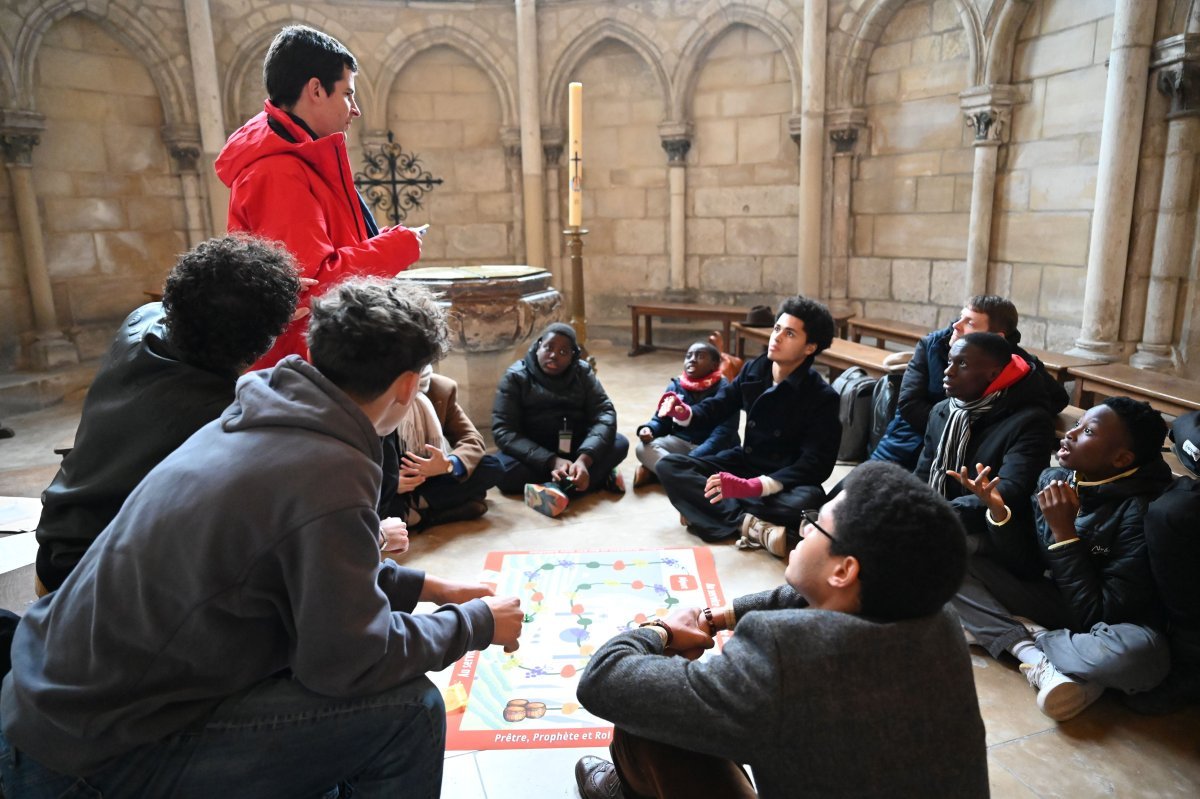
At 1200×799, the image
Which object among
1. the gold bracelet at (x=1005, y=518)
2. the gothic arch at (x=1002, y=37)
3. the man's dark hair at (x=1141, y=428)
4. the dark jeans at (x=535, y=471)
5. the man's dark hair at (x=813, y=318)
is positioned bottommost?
the dark jeans at (x=535, y=471)

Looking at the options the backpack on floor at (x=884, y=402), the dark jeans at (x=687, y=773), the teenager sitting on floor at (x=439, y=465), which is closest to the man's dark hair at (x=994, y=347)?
the backpack on floor at (x=884, y=402)

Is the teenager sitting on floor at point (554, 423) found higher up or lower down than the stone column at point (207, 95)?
lower down

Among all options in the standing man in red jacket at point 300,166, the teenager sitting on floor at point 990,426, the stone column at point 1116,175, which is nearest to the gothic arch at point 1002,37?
the stone column at point 1116,175

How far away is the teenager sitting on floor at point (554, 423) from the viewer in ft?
12.6

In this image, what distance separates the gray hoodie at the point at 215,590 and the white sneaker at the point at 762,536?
213 cm

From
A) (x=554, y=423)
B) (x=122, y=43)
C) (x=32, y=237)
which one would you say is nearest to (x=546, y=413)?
(x=554, y=423)

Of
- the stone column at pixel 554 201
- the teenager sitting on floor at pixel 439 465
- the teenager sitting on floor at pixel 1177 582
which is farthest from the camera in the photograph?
the stone column at pixel 554 201

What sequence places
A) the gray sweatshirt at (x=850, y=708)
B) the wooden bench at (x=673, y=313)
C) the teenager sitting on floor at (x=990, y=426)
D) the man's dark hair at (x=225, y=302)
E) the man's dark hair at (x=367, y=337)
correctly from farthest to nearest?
the wooden bench at (x=673, y=313)
the teenager sitting on floor at (x=990, y=426)
the man's dark hair at (x=225, y=302)
the man's dark hair at (x=367, y=337)
the gray sweatshirt at (x=850, y=708)

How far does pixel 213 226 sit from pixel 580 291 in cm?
441

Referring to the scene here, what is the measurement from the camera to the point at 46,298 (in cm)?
641

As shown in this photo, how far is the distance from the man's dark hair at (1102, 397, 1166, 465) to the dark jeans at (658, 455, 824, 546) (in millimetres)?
1250

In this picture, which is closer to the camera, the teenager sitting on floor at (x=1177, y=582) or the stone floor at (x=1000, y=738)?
the stone floor at (x=1000, y=738)

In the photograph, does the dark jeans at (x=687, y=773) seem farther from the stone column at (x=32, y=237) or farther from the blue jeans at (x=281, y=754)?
the stone column at (x=32, y=237)

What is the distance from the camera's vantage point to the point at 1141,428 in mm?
A: 2205
